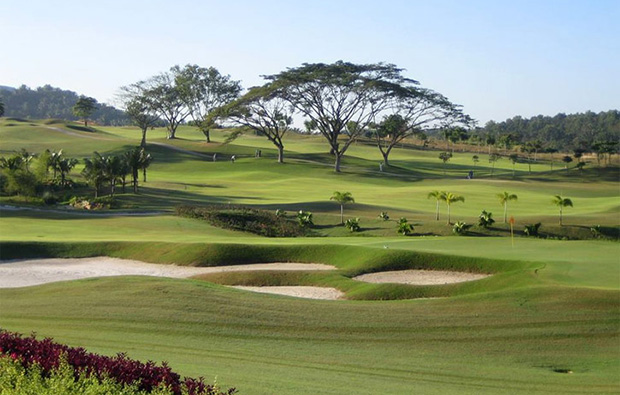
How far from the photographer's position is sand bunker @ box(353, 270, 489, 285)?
2938cm

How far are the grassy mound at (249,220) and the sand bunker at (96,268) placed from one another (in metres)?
13.2

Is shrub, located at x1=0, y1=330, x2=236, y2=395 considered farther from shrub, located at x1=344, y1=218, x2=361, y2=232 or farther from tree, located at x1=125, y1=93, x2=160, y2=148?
tree, located at x1=125, y1=93, x2=160, y2=148

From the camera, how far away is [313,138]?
592ft

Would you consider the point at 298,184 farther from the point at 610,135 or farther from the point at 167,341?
the point at 610,135

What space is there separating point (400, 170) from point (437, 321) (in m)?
94.6

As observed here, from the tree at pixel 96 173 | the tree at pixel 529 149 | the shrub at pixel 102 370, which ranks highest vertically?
the tree at pixel 529 149

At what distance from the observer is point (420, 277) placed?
30.2 m

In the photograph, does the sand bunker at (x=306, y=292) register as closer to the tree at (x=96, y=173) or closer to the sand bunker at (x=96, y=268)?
the sand bunker at (x=96, y=268)

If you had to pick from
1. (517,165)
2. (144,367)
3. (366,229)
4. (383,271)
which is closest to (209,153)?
(517,165)

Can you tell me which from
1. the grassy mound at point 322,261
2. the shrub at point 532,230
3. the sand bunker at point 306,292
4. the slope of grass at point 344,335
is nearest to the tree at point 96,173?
the grassy mound at point 322,261

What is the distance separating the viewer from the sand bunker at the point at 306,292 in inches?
1088

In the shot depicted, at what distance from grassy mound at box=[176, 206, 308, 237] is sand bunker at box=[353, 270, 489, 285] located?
54.6 ft

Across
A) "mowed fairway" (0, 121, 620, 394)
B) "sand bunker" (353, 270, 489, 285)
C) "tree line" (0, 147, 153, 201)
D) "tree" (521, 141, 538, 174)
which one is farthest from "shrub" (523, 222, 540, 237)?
"tree" (521, 141, 538, 174)

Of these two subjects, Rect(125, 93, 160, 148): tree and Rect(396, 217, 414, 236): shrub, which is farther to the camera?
Rect(125, 93, 160, 148): tree
